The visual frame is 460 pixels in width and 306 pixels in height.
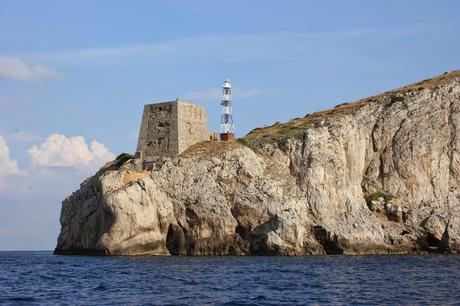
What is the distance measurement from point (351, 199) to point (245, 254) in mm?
12449

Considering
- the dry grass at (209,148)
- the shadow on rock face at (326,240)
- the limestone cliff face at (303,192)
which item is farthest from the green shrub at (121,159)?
the shadow on rock face at (326,240)

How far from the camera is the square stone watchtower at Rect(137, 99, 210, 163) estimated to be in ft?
217

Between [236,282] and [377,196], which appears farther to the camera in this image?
[377,196]

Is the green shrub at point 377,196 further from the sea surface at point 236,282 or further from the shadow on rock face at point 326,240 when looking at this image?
the sea surface at point 236,282

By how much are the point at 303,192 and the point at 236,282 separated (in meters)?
28.4

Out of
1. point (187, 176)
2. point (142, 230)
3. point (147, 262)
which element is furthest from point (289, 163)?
point (147, 262)

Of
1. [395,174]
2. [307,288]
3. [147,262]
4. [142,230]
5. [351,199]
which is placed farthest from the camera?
[395,174]

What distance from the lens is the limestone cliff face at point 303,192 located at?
190 ft

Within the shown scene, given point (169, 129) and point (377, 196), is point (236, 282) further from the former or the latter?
point (377, 196)

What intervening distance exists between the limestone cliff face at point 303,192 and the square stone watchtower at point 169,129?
70.5 inches

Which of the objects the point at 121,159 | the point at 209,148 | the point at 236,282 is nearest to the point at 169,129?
the point at 209,148

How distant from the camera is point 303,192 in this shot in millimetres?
63312

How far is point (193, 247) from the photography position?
191 feet

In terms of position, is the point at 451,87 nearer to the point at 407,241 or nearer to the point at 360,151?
the point at 360,151
